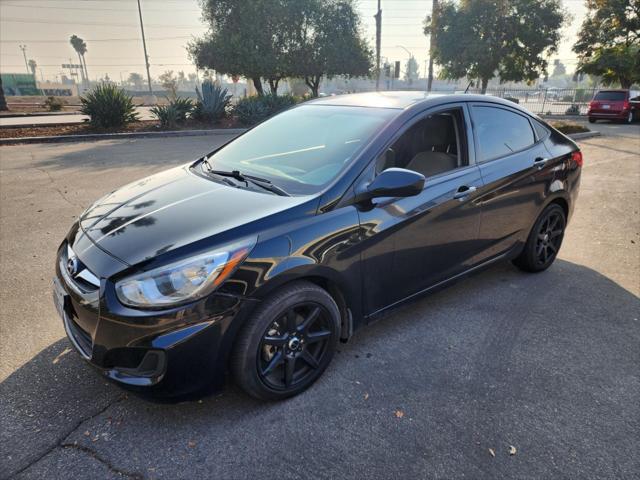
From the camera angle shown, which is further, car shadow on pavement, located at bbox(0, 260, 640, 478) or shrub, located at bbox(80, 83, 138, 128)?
shrub, located at bbox(80, 83, 138, 128)

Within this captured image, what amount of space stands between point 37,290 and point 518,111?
14.9ft

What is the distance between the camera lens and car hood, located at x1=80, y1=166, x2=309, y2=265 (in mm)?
2273

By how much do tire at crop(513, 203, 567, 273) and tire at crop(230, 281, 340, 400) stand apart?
239cm

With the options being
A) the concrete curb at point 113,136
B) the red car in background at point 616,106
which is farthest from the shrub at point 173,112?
the red car in background at point 616,106

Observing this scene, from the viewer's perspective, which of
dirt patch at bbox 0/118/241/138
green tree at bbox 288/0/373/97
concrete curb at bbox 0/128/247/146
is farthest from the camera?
green tree at bbox 288/0/373/97

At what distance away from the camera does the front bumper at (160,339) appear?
2.08 meters

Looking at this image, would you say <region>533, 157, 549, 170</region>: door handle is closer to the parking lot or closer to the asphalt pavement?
the parking lot

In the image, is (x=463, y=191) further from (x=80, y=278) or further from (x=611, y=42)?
(x=611, y=42)

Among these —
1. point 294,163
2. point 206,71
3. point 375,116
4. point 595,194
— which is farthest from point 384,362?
point 206,71

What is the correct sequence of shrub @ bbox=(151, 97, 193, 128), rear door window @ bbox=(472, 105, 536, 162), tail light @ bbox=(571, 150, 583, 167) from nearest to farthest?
rear door window @ bbox=(472, 105, 536, 162) < tail light @ bbox=(571, 150, 583, 167) < shrub @ bbox=(151, 97, 193, 128)

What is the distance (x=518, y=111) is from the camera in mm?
3994

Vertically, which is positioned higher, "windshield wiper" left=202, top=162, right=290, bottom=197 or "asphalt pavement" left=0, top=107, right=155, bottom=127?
"windshield wiper" left=202, top=162, right=290, bottom=197

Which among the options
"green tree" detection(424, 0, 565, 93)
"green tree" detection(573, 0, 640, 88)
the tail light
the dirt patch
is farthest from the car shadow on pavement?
"green tree" detection(573, 0, 640, 88)

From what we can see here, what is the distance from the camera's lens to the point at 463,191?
3.24m
